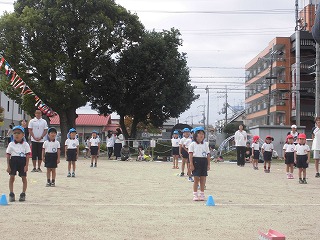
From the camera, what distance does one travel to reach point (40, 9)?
1355 inches

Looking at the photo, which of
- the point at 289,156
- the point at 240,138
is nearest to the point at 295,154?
the point at 289,156

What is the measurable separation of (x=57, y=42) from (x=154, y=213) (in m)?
27.7

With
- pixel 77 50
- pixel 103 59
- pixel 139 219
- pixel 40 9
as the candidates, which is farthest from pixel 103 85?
pixel 139 219

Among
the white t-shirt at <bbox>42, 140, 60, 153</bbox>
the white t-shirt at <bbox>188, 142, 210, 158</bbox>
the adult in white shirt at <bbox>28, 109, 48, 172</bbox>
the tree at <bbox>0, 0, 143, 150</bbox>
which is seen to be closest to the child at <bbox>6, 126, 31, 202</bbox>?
the white t-shirt at <bbox>42, 140, 60, 153</bbox>

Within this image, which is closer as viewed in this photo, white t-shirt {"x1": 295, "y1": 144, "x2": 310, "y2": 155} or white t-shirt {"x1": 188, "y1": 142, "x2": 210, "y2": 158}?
white t-shirt {"x1": 188, "y1": 142, "x2": 210, "y2": 158}

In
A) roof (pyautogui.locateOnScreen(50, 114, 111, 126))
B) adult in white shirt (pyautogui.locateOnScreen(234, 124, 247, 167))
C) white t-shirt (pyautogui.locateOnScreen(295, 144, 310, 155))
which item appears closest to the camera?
white t-shirt (pyautogui.locateOnScreen(295, 144, 310, 155))

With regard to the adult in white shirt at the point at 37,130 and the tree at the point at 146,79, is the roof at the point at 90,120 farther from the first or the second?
the adult in white shirt at the point at 37,130

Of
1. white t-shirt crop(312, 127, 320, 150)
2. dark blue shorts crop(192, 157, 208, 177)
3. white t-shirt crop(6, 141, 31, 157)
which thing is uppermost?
white t-shirt crop(312, 127, 320, 150)

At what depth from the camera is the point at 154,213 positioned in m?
8.54

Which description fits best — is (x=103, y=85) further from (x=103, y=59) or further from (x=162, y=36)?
(x=162, y=36)

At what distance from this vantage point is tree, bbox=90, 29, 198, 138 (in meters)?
40.1

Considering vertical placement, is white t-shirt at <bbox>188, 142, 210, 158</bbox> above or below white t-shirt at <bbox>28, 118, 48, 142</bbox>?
below

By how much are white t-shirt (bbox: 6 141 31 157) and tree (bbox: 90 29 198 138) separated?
1125 inches

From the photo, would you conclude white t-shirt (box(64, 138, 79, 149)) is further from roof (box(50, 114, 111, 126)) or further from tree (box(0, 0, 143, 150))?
roof (box(50, 114, 111, 126))
